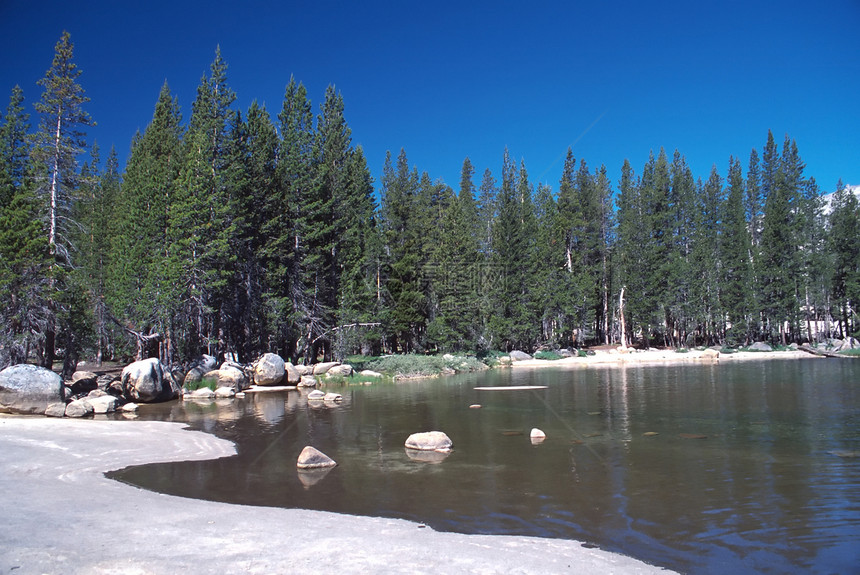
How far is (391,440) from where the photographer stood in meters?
15.3

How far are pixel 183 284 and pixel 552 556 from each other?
29118 millimetres

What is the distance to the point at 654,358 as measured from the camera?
2116 inches

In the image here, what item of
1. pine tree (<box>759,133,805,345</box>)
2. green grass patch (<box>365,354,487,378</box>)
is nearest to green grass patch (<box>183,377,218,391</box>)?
green grass patch (<box>365,354,487,378</box>)

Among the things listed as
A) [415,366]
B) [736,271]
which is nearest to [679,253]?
[736,271]

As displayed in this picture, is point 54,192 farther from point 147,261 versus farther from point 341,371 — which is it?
point 341,371

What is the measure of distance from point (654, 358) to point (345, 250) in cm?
3283

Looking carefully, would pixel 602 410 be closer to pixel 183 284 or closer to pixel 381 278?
pixel 183 284

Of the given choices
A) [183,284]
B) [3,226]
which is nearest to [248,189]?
[183,284]

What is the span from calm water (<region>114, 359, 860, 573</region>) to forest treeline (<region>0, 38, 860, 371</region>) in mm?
10762

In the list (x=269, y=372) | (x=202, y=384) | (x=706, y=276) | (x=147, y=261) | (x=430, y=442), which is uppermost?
(x=706, y=276)

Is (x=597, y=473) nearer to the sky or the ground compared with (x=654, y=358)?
nearer to the ground

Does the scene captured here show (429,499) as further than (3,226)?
No

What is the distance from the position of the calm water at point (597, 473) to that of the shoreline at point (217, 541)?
0.71 metres

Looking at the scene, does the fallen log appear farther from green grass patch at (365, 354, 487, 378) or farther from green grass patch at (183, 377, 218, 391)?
green grass patch at (183, 377, 218, 391)
